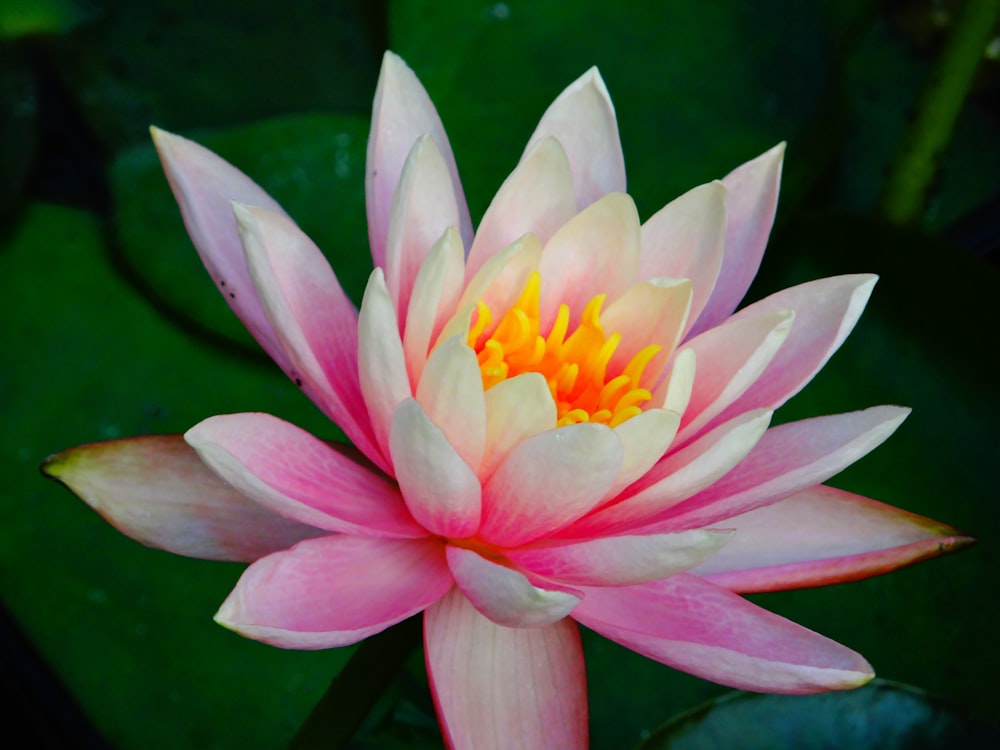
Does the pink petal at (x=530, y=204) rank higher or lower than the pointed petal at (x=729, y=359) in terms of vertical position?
higher

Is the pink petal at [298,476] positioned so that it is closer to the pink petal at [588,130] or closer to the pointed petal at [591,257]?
the pointed petal at [591,257]

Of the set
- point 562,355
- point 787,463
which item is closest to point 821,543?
point 787,463

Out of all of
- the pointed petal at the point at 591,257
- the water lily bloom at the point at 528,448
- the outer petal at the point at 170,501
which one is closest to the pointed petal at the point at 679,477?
the water lily bloom at the point at 528,448

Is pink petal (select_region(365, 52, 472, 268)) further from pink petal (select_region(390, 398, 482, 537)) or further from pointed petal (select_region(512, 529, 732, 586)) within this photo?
pointed petal (select_region(512, 529, 732, 586))

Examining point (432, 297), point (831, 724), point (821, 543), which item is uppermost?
point (432, 297)

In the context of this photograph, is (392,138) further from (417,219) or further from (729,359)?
(729,359)

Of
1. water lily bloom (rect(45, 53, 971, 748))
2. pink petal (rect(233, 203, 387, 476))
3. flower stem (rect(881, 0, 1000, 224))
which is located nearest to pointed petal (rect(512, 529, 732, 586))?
water lily bloom (rect(45, 53, 971, 748))
